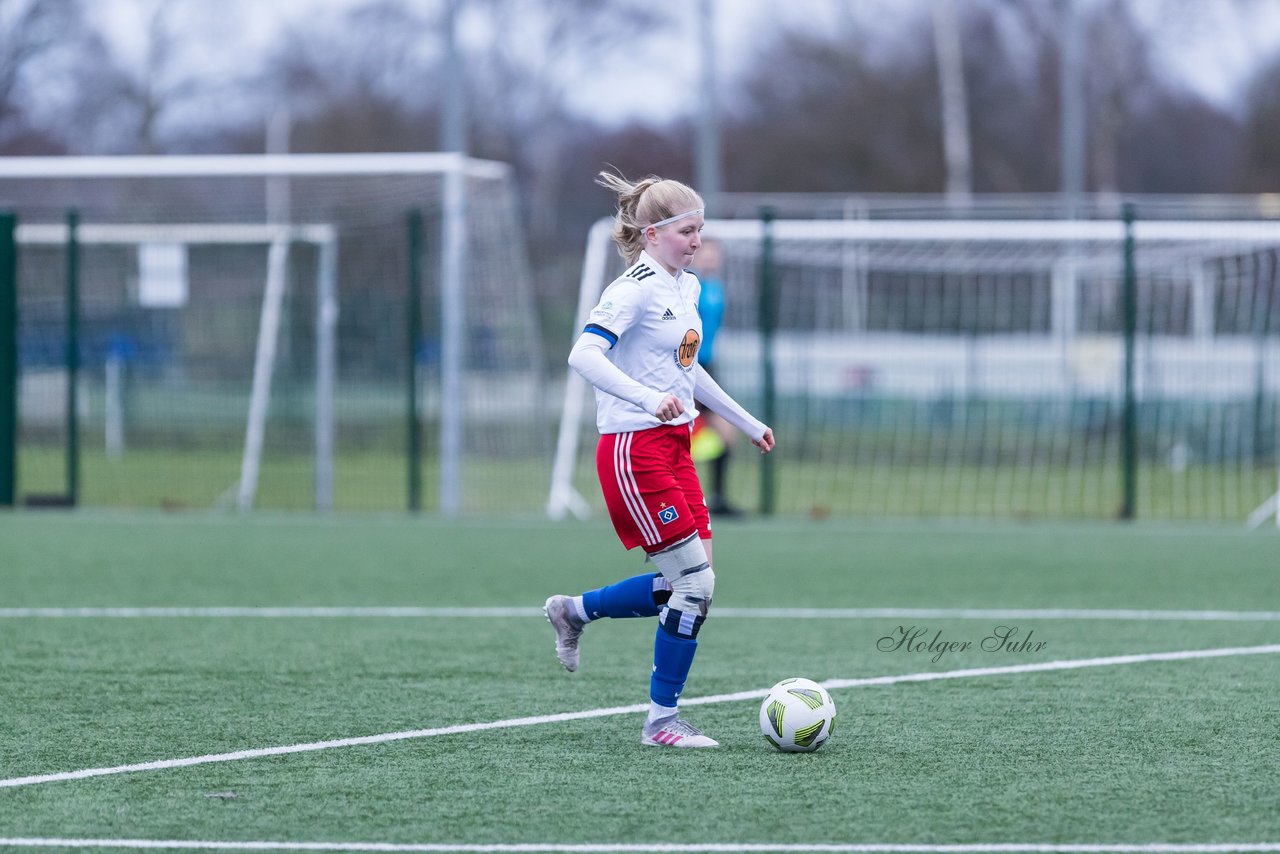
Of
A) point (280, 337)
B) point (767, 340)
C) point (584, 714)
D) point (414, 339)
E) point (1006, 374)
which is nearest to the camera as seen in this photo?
point (584, 714)

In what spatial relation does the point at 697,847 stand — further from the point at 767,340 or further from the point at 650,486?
the point at 767,340

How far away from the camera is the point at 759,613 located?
7676 millimetres

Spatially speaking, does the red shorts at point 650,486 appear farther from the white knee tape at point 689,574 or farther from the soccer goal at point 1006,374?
the soccer goal at point 1006,374

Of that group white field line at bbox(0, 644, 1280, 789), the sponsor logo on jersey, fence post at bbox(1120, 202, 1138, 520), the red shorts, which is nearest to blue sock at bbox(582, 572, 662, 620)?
the red shorts

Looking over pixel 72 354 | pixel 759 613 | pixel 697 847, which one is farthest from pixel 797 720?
pixel 72 354

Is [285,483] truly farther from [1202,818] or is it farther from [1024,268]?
[1202,818]

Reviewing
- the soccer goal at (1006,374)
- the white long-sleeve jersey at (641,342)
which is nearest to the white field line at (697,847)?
the white long-sleeve jersey at (641,342)

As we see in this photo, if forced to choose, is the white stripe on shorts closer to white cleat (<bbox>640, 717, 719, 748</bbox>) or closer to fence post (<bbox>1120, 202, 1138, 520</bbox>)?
white cleat (<bbox>640, 717, 719, 748</bbox>)

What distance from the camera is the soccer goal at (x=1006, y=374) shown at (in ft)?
46.4

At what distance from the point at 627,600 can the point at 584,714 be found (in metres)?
0.40

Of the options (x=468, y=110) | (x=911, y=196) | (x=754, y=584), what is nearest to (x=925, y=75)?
(x=911, y=196)

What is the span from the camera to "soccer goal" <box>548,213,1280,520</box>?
46.4ft

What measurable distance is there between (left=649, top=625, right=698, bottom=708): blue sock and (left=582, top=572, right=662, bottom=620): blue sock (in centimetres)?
21

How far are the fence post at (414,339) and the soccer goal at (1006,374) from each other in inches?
41.0
